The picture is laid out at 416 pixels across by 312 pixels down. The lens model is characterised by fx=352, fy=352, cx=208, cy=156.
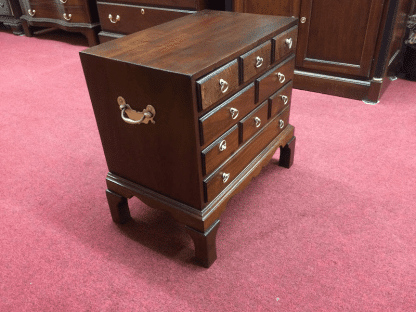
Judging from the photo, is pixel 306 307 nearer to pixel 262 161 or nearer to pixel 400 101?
pixel 262 161

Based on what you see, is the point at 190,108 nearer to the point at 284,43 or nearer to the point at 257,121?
the point at 257,121

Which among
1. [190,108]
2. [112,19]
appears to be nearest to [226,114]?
[190,108]

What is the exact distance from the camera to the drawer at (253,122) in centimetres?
115

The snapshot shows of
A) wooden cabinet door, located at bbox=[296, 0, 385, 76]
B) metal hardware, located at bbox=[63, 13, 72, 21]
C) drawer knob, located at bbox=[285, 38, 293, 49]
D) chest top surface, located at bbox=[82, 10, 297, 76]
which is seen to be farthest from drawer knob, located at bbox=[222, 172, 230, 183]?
metal hardware, located at bbox=[63, 13, 72, 21]

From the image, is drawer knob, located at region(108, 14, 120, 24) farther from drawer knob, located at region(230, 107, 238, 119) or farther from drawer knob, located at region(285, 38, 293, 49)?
drawer knob, located at region(230, 107, 238, 119)

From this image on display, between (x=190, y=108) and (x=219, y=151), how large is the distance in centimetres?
21

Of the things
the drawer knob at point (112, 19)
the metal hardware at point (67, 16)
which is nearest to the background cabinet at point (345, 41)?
the drawer knob at point (112, 19)

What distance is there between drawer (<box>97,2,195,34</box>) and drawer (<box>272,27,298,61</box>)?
137 cm

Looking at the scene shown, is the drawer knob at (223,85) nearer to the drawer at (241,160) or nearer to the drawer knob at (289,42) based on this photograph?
the drawer at (241,160)

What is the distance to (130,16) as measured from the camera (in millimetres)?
2695

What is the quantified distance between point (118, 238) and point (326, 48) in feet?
5.33

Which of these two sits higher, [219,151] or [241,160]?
[219,151]

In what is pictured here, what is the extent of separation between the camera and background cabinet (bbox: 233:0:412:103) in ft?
6.24

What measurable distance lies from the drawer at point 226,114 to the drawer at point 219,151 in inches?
0.9
